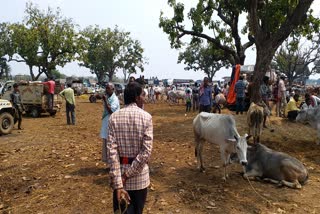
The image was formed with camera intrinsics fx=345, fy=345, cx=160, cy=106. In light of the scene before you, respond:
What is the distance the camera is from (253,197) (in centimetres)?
607

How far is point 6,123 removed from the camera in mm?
12719

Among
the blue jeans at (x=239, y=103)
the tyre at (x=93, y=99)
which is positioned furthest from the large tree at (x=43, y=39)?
the blue jeans at (x=239, y=103)

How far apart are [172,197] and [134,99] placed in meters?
2.92

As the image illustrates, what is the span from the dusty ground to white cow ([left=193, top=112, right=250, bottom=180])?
0.58 metres

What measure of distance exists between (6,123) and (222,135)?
354 inches

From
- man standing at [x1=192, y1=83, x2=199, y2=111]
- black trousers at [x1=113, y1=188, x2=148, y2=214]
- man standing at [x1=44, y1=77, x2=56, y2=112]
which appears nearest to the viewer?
black trousers at [x1=113, y1=188, x2=148, y2=214]

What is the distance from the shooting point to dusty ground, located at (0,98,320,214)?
224 inches

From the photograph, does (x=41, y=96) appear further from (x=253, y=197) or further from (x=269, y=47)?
(x=253, y=197)

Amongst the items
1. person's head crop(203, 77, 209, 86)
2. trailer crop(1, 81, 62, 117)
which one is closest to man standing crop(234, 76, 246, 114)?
person's head crop(203, 77, 209, 86)

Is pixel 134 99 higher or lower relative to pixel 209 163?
higher

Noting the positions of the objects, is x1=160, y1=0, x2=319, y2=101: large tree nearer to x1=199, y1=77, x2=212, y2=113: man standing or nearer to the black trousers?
x1=199, y1=77, x2=212, y2=113: man standing

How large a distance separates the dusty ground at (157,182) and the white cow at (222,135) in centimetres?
58

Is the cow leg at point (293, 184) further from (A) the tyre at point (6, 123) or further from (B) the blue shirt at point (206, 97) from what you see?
(A) the tyre at point (6, 123)

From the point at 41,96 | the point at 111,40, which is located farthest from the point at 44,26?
the point at 111,40
